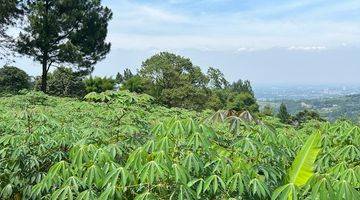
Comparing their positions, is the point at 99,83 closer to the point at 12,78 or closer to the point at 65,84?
the point at 65,84

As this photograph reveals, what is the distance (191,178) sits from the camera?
3.02 m

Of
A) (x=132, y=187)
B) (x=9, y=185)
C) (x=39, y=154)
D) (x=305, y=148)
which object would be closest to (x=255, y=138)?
(x=305, y=148)

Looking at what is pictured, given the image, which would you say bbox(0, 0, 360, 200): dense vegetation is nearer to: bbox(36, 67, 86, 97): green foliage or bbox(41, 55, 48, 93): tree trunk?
bbox(41, 55, 48, 93): tree trunk

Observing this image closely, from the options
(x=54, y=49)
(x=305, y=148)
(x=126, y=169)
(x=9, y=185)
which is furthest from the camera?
(x=54, y=49)

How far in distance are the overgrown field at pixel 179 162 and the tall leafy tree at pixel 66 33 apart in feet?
71.8

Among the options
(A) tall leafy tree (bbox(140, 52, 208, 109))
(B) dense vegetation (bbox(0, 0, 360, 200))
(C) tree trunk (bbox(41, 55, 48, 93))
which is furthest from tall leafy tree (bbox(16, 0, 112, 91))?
(B) dense vegetation (bbox(0, 0, 360, 200))

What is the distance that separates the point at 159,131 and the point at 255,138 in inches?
31.0

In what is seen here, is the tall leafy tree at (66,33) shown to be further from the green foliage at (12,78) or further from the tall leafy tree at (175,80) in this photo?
the tall leafy tree at (175,80)

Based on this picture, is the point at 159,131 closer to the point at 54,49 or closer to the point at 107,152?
the point at 107,152

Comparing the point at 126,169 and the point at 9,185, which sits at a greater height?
the point at 126,169

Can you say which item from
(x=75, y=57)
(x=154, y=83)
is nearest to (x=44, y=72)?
(x=75, y=57)

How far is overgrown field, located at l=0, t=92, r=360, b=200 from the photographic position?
112 inches

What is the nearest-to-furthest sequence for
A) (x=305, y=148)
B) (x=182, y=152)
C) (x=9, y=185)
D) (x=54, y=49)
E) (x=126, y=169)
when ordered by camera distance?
(x=126, y=169) < (x=182, y=152) < (x=305, y=148) < (x=9, y=185) < (x=54, y=49)

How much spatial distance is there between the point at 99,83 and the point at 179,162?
2736 centimetres
